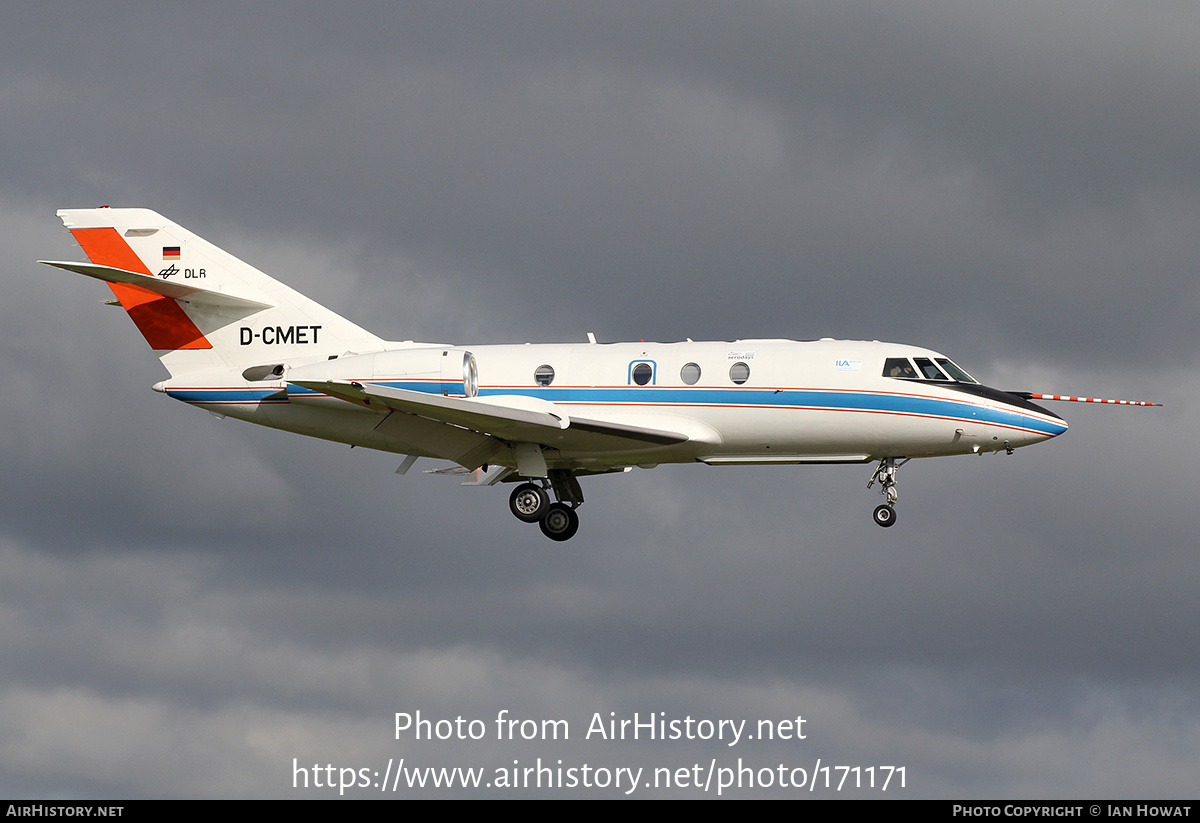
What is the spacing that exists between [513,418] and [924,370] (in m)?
9.35

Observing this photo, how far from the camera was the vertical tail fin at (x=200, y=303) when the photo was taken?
120ft

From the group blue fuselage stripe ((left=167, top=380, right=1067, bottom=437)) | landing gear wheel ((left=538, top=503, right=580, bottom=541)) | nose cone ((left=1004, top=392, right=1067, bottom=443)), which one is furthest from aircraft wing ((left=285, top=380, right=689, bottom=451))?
nose cone ((left=1004, top=392, right=1067, bottom=443))

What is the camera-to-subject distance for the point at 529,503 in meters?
35.1

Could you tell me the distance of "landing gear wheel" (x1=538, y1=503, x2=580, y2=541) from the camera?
118 feet

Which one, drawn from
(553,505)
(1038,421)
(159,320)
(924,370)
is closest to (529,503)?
(553,505)

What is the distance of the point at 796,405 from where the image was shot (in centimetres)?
3278

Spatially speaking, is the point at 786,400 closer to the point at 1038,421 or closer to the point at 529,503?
the point at 1038,421

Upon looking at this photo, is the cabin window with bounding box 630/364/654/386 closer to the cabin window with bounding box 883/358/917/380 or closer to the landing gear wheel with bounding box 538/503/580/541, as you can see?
the landing gear wheel with bounding box 538/503/580/541

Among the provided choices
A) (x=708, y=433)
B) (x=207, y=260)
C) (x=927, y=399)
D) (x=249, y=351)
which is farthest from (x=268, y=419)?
(x=927, y=399)

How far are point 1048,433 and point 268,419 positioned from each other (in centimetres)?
1839

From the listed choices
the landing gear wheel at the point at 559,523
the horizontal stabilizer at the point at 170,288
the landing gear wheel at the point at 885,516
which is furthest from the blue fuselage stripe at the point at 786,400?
the horizontal stabilizer at the point at 170,288

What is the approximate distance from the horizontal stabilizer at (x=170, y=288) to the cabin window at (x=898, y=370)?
15427mm

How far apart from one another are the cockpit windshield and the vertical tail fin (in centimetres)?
1275

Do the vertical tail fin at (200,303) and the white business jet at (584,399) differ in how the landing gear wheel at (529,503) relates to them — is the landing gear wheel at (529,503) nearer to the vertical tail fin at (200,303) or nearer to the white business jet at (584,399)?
the white business jet at (584,399)
